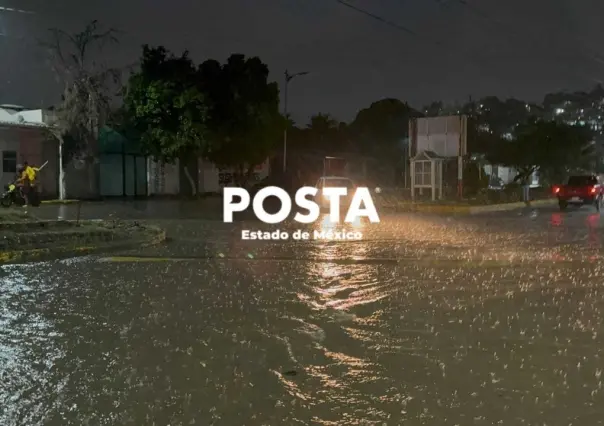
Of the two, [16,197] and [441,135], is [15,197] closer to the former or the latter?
[16,197]

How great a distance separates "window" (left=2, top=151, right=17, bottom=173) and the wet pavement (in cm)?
2186

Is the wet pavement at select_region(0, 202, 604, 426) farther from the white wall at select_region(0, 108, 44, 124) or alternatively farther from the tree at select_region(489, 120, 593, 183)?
the tree at select_region(489, 120, 593, 183)

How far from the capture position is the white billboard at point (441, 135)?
36.8 meters

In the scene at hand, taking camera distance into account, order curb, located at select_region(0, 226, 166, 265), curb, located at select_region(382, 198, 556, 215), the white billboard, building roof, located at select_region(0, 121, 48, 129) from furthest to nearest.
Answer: the white billboard, building roof, located at select_region(0, 121, 48, 129), curb, located at select_region(382, 198, 556, 215), curb, located at select_region(0, 226, 166, 265)

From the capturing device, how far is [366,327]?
309 inches

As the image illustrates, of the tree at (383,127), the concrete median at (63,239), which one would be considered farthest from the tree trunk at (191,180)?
the tree at (383,127)

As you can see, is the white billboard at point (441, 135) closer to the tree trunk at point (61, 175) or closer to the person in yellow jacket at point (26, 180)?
the tree trunk at point (61, 175)

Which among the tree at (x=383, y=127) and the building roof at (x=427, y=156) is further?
the tree at (x=383, y=127)

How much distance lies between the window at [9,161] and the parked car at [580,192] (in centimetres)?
2774

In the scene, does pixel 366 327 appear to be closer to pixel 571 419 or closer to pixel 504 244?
pixel 571 419

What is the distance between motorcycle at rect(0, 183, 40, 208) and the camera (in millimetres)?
25844

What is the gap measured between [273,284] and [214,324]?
2964 mm

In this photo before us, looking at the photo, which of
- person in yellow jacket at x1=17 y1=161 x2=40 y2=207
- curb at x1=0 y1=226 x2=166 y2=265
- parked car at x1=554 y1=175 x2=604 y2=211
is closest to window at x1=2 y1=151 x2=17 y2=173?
person in yellow jacket at x1=17 y1=161 x2=40 y2=207

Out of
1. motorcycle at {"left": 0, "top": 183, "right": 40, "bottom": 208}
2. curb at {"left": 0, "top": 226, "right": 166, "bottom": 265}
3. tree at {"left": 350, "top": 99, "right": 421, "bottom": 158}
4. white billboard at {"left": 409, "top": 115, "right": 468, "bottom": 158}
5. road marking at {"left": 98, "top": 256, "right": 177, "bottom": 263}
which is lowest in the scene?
road marking at {"left": 98, "top": 256, "right": 177, "bottom": 263}
